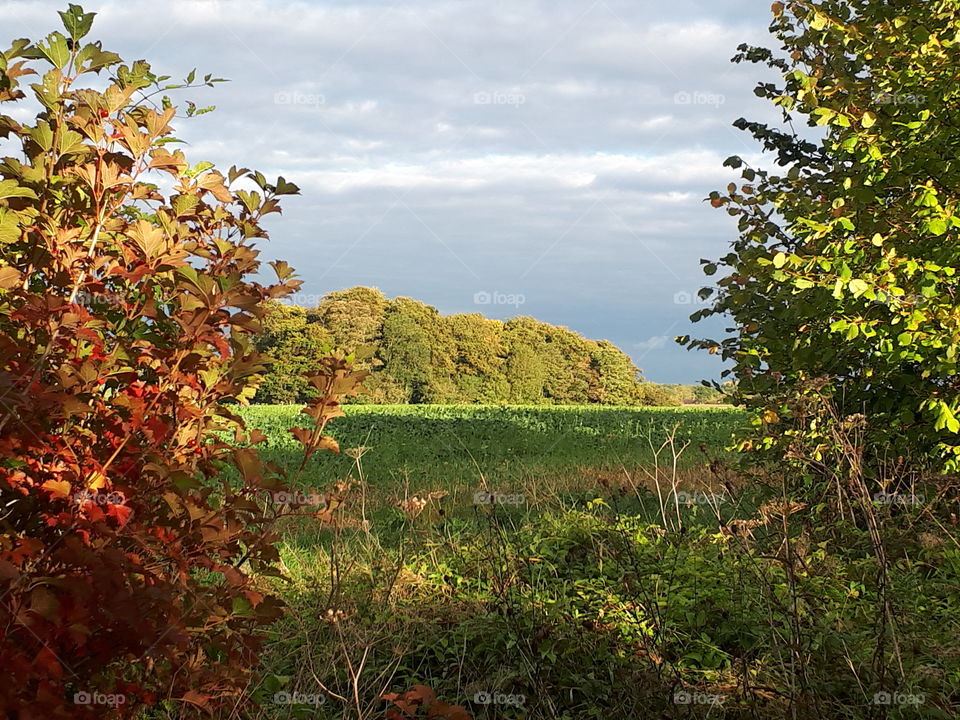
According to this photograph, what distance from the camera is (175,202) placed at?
3217mm

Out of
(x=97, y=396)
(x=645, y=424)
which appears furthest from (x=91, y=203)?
(x=645, y=424)

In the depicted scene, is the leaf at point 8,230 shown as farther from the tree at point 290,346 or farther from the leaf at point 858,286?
the tree at point 290,346

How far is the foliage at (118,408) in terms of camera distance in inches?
99.0

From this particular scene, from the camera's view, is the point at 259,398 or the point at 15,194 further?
the point at 259,398

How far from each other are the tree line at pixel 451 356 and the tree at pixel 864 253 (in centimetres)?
3810

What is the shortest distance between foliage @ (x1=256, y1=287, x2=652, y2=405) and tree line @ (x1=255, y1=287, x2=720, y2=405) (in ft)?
0.21

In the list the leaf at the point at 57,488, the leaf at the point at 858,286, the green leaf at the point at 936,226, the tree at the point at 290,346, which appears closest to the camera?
the leaf at the point at 57,488

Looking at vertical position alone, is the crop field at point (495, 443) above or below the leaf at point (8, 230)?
below

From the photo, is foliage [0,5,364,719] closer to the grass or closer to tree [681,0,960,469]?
the grass

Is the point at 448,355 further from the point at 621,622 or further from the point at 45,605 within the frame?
the point at 45,605

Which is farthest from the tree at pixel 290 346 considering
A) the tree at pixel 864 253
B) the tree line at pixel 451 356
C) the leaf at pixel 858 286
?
the leaf at pixel 858 286

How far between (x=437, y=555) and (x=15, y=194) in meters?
4.34

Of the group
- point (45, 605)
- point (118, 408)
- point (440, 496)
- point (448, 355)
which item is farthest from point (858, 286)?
point (448, 355)

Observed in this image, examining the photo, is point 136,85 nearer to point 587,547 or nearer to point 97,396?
point 97,396
